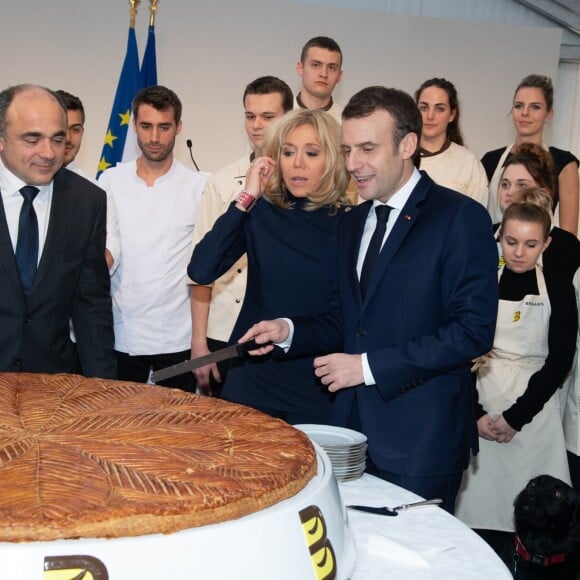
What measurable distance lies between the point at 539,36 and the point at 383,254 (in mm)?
6134

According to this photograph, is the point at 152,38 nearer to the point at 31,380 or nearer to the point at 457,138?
the point at 457,138

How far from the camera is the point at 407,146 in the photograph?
2361 millimetres

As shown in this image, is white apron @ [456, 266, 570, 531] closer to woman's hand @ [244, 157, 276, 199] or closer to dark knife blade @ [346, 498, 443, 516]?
woman's hand @ [244, 157, 276, 199]

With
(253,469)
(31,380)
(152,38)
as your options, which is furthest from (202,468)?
(152,38)

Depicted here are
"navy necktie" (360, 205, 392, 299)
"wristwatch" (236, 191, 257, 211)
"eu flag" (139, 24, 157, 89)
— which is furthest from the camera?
"eu flag" (139, 24, 157, 89)

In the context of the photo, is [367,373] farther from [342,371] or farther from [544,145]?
[544,145]

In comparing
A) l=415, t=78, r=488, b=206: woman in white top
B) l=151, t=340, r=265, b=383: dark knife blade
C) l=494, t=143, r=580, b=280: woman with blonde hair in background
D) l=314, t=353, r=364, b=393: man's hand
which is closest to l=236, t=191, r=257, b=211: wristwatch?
l=151, t=340, r=265, b=383: dark knife blade

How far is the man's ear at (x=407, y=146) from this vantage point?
2.35 metres

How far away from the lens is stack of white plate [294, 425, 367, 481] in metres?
1.99

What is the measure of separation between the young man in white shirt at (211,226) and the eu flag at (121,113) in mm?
1709

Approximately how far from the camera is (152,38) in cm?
612

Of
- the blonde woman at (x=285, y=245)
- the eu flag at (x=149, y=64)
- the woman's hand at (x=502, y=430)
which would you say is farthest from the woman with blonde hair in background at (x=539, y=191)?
the eu flag at (x=149, y=64)

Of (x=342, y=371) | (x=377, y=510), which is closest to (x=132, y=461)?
(x=377, y=510)

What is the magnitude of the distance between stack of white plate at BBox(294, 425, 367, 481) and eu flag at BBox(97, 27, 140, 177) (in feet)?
11.7
